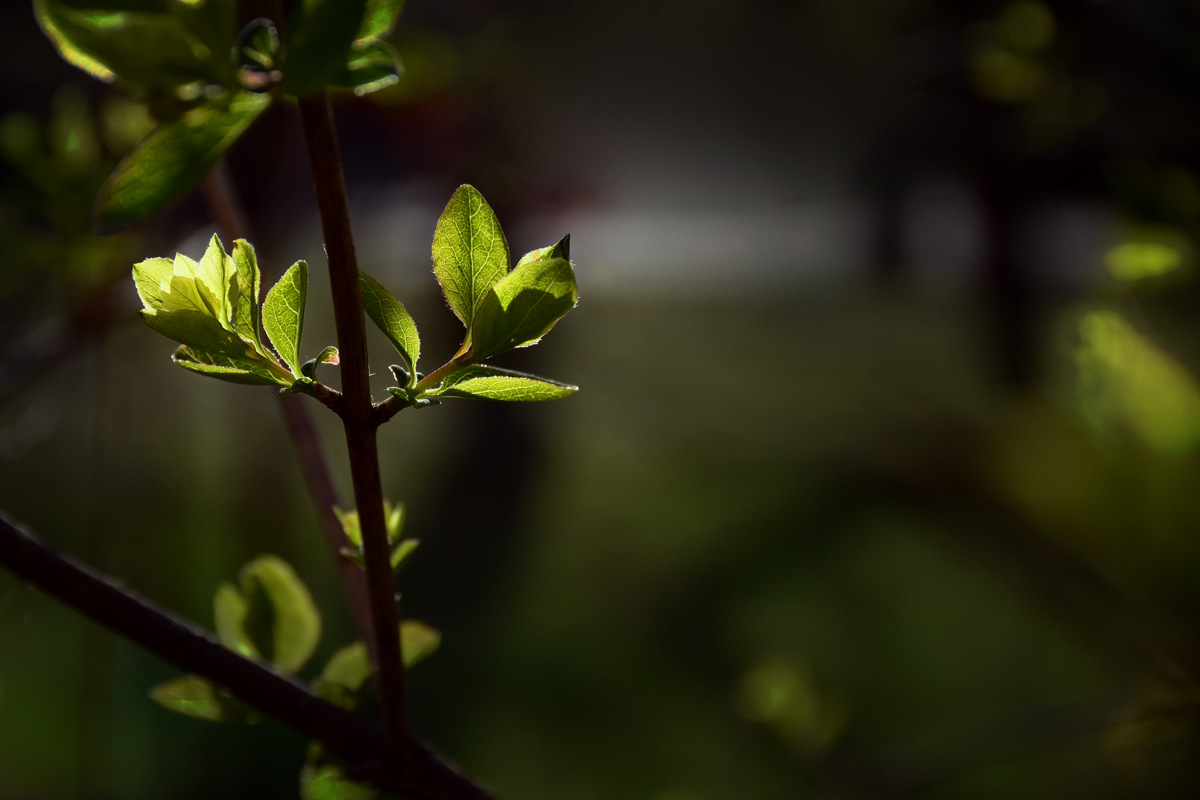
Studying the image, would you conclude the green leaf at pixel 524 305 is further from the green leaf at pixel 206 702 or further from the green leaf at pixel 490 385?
the green leaf at pixel 206 702

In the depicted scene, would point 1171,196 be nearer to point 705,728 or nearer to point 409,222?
point 705,728

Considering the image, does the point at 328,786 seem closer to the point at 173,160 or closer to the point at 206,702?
the point at 206,702

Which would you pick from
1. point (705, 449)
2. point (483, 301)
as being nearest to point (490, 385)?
point (483, 301)

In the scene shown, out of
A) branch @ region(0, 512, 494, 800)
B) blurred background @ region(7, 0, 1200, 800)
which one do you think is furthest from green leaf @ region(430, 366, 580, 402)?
blurred background @ region(7, 0, 1200, 800)

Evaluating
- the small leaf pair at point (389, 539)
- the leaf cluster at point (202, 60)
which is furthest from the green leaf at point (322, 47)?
the small leaf pair at point (389, 539)

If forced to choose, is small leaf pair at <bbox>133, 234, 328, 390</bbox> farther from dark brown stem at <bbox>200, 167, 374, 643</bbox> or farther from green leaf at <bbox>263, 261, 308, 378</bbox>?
dark brown stem at <bbox>200, 167, 374, 643</bbox>
